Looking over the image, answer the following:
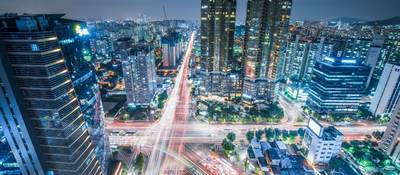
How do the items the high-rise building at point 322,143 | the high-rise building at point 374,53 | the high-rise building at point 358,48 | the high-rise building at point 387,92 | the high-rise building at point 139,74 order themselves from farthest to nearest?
1. the high-rise building at point 358,48
2. the high-rise building at point 374,53
3. the high-rise building at point 139,74
4. the high-rise building at point 387,92
5. the high-rise building at point 322,143

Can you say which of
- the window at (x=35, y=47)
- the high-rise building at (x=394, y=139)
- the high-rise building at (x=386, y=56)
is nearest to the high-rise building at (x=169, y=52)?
the window at (x=35, y=47)

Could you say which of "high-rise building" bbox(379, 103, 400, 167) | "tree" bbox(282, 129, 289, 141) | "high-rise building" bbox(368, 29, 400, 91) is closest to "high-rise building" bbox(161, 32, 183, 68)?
"tree" bbox(282, 129, 289, 141)

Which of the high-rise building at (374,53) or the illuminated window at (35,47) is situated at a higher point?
the illuminated window at (35,47)

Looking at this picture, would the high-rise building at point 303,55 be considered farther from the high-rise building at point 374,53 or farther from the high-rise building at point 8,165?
the high-rise building at point 8,165

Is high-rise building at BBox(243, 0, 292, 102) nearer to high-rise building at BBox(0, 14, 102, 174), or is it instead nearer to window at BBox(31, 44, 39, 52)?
high-rise building at BBox(0, 14, 102, 174)

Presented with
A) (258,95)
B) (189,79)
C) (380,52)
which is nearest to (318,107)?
(258,95)
